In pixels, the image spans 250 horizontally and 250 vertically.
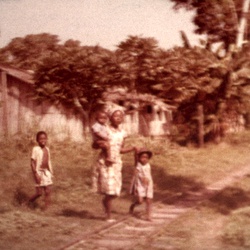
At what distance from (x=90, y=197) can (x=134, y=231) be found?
9.93 feet

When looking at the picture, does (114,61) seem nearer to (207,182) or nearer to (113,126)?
(207,182)

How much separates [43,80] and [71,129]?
2295mm

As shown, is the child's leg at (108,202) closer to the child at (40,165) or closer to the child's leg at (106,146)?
the child's leg at (106,146)

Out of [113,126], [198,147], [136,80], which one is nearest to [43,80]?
[136,80]

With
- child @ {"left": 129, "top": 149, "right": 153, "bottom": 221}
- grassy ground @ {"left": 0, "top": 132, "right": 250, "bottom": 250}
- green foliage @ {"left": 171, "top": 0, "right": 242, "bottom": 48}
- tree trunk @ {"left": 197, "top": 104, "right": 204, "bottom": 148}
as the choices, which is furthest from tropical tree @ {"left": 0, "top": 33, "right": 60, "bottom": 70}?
child @ {"left": 129, "top": 149, "right": 153, "bottom": 221}

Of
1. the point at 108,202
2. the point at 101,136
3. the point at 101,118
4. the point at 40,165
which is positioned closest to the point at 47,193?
the point at 40,165

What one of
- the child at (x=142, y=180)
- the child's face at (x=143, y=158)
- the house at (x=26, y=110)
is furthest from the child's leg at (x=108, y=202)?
the house at (x=26, y=110)

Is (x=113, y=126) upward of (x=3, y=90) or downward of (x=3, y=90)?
downward

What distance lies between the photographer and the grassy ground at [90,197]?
22.4 feet

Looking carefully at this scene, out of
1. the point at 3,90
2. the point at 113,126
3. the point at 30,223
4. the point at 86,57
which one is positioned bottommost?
the point at 30,223

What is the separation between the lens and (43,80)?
1788 centimetres

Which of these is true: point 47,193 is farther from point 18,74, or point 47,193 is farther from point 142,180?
point 18,74

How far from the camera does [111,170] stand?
7.55 m

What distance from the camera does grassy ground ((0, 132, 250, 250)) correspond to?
22.4ft
